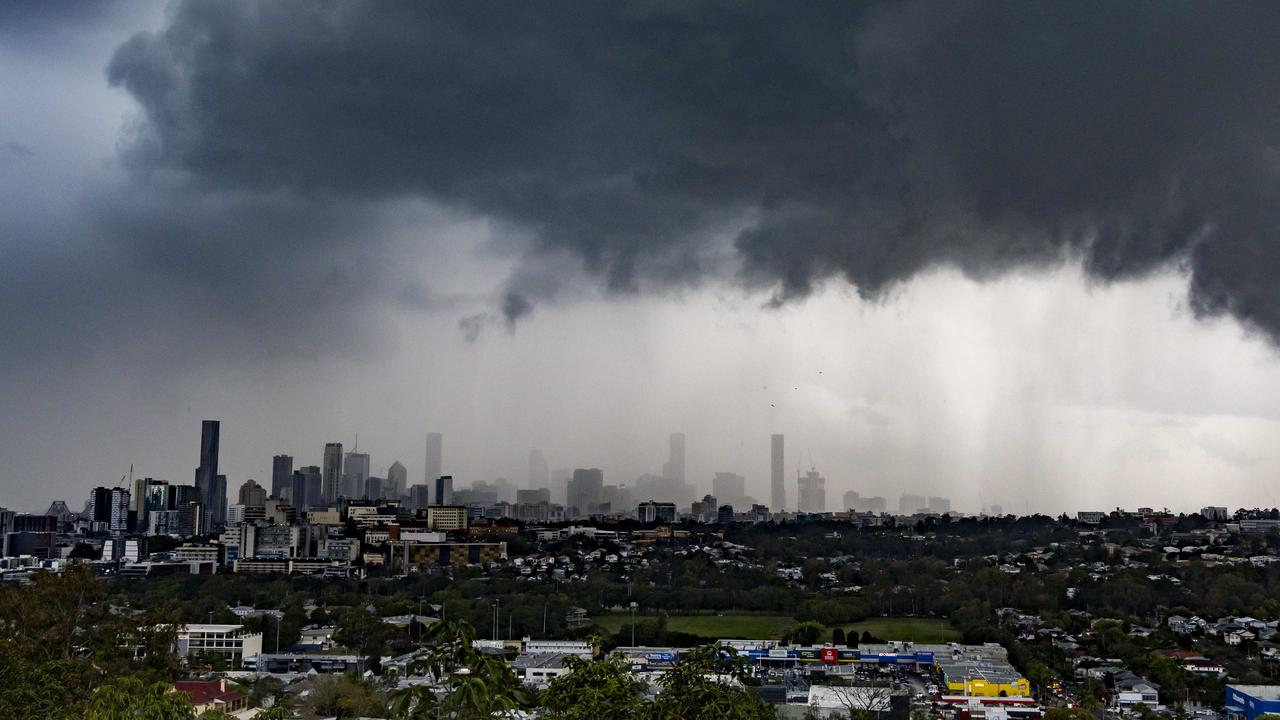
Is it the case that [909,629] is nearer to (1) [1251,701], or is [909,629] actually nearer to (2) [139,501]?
(1) [1251,701]

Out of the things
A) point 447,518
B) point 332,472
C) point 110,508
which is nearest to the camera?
point 447,518

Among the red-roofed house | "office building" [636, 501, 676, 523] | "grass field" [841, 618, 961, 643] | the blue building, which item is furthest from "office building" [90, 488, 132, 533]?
the blue building

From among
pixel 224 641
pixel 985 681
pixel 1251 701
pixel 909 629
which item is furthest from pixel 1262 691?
pixel 224 641

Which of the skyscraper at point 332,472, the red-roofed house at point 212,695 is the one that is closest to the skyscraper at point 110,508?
the skyscraper at point 332,472

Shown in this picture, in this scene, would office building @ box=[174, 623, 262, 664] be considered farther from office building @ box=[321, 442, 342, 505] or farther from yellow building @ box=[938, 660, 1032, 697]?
office building @ box=[321, 442, 342, 505]

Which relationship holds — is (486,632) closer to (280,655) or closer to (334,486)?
(280,655)

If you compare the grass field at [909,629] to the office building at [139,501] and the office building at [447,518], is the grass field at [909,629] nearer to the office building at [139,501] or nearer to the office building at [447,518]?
the office building at [447,518]

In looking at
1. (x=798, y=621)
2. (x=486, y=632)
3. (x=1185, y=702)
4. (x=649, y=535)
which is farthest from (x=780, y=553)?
(x=1185, y=702)
